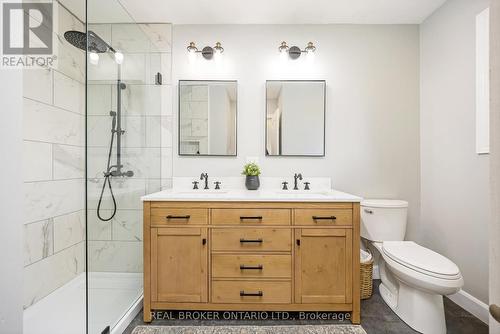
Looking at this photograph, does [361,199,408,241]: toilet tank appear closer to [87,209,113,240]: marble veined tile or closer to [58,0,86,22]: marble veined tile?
[87,209,113,240]: marble veined tile

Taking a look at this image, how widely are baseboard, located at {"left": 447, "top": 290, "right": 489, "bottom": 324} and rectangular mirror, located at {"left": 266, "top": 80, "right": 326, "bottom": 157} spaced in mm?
1488

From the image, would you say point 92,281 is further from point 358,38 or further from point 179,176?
point 358,38

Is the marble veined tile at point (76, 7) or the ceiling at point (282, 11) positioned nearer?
the marble veined tile at point (76, 7)

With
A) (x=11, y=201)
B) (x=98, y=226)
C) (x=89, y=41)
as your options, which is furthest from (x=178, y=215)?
(x=89, y=41)

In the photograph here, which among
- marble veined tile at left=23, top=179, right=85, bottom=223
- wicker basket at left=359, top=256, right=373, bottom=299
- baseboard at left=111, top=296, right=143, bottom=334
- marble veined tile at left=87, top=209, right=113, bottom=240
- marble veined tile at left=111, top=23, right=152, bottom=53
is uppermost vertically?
marble veined tile at left=111, top=23, right=152, bottom=53

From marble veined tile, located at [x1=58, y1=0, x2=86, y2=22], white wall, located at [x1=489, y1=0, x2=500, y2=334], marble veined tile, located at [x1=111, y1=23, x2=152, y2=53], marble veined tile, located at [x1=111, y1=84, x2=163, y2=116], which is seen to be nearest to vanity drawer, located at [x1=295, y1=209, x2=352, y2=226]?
white wall, located at [x1=489, y1=0, x2=500, y2=334]

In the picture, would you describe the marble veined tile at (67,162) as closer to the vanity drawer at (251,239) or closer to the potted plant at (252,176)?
the vanity drawer at (251,239)

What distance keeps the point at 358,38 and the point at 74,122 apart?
2.55 m

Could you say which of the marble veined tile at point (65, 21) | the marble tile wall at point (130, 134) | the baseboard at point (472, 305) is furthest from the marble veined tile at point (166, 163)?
the baseboard at point (472, 305)

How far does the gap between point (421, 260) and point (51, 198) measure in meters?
2.49

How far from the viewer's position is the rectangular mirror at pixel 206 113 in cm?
204

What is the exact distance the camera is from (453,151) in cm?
174

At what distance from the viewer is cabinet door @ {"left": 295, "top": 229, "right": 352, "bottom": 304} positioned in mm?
1479

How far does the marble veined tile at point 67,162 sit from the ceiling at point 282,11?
50.5 inches
